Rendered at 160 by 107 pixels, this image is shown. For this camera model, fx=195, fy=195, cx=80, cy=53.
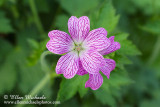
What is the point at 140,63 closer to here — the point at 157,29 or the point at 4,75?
the point at 157,29

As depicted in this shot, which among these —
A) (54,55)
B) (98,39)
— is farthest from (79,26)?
(54,55)

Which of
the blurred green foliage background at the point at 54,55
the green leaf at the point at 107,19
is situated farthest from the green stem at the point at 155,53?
the green leaf at the point at 107,19

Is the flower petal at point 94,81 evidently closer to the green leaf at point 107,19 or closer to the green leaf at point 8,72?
the green leaf at point 107,19

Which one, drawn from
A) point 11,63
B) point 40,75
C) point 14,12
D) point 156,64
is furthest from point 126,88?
point 14,12

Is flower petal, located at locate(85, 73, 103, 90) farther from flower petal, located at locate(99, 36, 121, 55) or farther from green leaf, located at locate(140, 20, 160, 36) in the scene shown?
green leaf, located at locate(140, 20, 160, 36)

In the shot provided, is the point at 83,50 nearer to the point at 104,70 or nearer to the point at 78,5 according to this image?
the point at 104,70

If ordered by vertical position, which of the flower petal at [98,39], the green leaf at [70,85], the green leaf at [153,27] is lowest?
the green leaf at [70,85]

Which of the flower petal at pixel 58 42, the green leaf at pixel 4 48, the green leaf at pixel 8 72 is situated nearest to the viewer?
the flower petal at pixel 58 42
